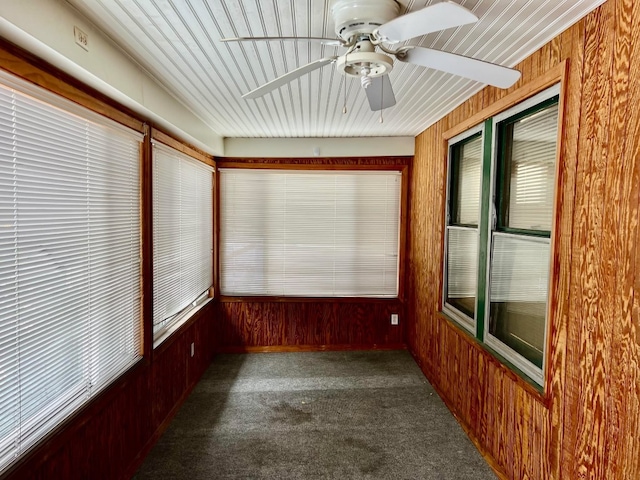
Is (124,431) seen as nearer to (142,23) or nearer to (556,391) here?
(142,23)

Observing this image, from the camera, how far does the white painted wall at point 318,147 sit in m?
4.02

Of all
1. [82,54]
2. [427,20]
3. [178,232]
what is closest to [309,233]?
[178,232]

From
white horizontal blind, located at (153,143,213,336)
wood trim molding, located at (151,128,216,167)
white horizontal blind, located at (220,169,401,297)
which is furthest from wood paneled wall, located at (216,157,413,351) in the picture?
wood trim molding, located at (151,128,216,167)

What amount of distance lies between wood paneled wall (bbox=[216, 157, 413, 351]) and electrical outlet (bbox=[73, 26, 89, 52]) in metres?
3.05

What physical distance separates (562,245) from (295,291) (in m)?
2.99

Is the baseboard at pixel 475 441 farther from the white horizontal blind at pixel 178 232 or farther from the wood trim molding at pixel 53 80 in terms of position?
the wood trim molding at pixel 53 80

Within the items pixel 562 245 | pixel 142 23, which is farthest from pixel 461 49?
pixel 142 23

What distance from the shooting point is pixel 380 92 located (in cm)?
178

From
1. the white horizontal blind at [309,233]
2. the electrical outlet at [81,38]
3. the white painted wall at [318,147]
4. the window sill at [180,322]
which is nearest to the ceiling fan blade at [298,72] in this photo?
the electrical outlet at [81,38]

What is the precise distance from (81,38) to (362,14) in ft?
3.92

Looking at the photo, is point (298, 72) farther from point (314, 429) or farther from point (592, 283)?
point (314, 429)

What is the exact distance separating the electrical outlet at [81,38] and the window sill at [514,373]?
267 cm

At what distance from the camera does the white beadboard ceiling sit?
4.82 feet

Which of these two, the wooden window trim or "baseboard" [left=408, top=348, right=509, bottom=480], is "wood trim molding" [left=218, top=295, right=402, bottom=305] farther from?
the wooden window trim
